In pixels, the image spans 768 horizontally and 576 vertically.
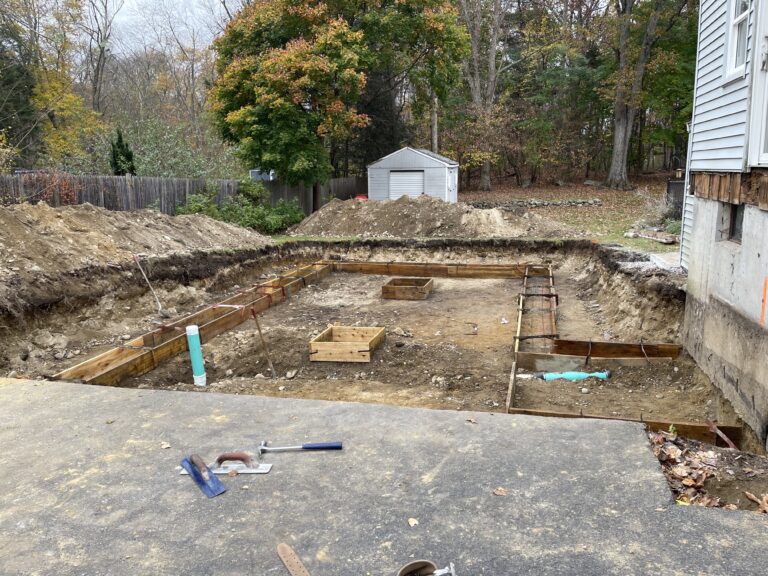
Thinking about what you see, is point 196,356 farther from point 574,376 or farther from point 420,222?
point 420,222

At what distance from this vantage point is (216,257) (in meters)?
13.6

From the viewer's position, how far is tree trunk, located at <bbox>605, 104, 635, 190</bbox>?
28.9 m

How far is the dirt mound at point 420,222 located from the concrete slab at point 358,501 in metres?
14.3

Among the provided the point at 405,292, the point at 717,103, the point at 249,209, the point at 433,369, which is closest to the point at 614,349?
the point at 433,369

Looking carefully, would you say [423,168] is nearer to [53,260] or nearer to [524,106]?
[524,106]

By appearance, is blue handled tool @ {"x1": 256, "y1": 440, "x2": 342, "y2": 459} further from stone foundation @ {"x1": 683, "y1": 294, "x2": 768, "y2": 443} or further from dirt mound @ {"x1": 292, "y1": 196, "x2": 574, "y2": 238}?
dirt mound @ {"x1": 292, "y1": 196, "x2": 574, "y2": 238}

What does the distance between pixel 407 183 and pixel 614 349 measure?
17.2 m

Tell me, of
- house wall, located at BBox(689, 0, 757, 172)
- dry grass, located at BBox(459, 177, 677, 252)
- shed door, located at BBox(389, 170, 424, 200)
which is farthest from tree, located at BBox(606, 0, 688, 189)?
house wall, located at BBox(689, 0, 757, 172)

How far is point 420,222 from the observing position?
19047 millimetres

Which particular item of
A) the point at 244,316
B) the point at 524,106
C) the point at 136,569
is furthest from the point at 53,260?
the point at 524,106

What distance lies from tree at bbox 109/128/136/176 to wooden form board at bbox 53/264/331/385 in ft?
23.7

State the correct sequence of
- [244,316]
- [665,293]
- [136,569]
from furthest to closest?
[244,316], [665,293], [136,569]

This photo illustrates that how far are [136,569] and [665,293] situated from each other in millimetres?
8246

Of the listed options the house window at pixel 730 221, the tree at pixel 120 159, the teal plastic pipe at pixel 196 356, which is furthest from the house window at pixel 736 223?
the tree at pixel 120 159
